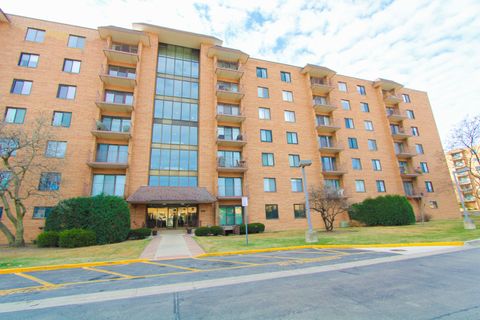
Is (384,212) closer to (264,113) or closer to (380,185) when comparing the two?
(380,185)

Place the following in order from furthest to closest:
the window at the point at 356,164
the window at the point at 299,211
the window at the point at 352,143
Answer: the window at the point at 352,143, the window at the point at 356,164, the window at the point at 299,211

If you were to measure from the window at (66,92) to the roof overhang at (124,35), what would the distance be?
6823 mm

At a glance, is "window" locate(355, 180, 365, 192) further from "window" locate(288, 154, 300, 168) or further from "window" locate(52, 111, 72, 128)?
"window" locate(52, 111, 72, 128)

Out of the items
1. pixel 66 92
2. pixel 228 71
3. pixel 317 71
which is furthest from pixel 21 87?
pixel 317 71

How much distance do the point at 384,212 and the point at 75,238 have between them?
94.7ft

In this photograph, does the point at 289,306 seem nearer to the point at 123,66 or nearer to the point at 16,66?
the point at 123,66

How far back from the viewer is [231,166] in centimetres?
2297

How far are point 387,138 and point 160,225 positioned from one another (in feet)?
107

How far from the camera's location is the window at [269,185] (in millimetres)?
23547

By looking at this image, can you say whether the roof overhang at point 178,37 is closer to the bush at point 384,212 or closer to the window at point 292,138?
the window at point 292,138

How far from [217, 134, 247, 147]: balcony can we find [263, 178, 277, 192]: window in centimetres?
492

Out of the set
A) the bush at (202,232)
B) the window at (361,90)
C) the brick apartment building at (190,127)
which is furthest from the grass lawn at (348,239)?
the window at (361,90)

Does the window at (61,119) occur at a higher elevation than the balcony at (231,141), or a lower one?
higher

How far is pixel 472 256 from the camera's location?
817 cm
